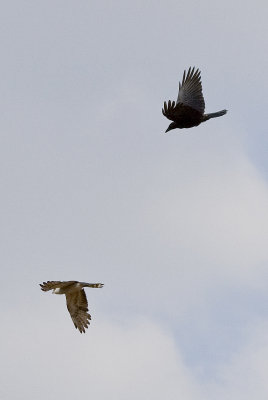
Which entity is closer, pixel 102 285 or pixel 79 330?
pixel 102 285

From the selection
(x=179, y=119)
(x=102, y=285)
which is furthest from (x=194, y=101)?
(x=102, y=285)

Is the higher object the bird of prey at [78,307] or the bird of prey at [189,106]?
the bird of prey at [189,106]

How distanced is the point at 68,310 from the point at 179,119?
7281mm

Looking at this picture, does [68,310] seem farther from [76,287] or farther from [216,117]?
[216,117]

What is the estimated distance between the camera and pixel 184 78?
41.1 meters

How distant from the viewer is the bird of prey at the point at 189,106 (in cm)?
4019

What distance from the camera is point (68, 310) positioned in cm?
4241

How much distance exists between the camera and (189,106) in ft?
132

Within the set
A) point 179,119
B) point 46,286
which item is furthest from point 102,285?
point 179,119

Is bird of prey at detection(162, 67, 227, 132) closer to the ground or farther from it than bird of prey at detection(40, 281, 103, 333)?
farther from it

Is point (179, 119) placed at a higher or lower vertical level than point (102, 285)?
higher

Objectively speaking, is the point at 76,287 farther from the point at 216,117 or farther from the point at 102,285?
the point at 216,117

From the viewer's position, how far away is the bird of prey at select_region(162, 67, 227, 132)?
1582 inches

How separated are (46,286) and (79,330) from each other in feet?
9.44
